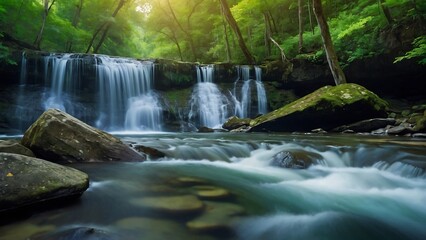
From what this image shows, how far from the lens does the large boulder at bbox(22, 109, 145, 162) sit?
513 cm

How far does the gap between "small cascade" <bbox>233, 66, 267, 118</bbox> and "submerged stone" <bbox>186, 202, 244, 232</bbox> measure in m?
12.9

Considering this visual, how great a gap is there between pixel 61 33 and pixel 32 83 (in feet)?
24.4

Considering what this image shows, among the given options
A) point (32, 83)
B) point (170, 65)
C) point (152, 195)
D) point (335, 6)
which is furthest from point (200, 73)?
point (152, 195)

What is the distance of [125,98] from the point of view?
15.5m

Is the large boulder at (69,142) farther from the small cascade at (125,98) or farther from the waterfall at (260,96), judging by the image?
the waterfall at (260,96)

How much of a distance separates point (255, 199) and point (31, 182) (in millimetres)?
2495

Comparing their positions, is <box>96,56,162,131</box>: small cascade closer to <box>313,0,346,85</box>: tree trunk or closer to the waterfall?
the waterfall

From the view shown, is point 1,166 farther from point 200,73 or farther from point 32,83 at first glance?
point 200,73

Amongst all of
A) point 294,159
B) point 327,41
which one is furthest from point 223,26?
point 294,159

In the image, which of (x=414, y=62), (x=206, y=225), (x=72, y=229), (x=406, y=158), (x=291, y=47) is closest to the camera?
(x=72, y=229)

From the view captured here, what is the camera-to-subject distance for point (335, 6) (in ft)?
64.1

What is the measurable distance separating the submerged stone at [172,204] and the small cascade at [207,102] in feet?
39.1

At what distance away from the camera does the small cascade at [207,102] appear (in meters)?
15.8

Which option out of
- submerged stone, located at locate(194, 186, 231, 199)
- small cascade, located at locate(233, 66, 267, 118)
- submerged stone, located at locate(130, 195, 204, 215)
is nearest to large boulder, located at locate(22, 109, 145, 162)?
submerged stone, located at locate(194, 186, 231, 199)
